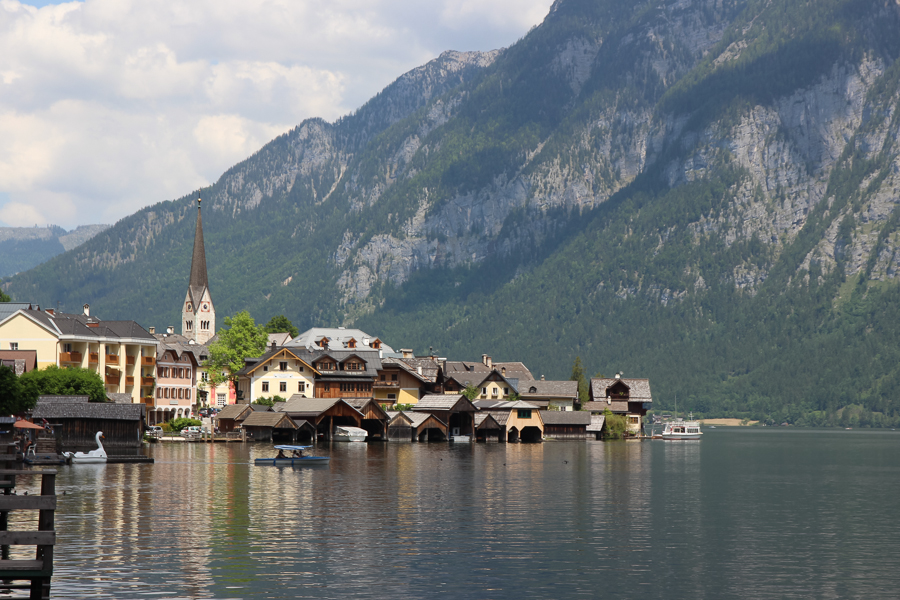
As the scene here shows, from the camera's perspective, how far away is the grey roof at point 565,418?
550ft

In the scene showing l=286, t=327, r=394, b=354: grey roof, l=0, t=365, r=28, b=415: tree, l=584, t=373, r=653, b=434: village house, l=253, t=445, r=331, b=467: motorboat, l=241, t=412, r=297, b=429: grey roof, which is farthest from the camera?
l=286, t=327, r=394, b=354: grey roof

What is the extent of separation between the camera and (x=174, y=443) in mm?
132750

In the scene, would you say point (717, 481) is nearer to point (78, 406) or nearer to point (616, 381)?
point (78, 406)

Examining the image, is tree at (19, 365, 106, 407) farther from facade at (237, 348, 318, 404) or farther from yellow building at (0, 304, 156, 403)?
facade at (237, 348, 318, 404)

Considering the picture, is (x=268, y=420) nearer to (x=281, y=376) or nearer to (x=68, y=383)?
(x=281, y=376)

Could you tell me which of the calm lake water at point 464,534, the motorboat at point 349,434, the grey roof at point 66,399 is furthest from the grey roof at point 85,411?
the motorboat at point 349,434

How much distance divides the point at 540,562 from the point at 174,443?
99800 mm

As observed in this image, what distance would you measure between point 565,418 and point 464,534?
121619 mm

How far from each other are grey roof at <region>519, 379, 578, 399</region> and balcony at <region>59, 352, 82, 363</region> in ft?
250

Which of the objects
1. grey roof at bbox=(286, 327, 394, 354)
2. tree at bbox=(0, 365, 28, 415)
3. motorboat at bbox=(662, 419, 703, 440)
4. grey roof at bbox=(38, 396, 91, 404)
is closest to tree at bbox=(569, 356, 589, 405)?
motorboat at bbox=(662, 419, 703, 440)

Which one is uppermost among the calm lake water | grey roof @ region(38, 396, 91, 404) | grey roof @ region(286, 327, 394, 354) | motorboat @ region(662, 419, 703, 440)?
grey roof @ region(286, 327, 394, 354)

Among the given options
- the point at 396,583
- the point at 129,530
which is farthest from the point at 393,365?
the point at 396,583

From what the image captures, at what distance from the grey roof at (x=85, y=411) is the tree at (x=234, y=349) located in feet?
222

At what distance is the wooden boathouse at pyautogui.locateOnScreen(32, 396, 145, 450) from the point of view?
92.4 meters
